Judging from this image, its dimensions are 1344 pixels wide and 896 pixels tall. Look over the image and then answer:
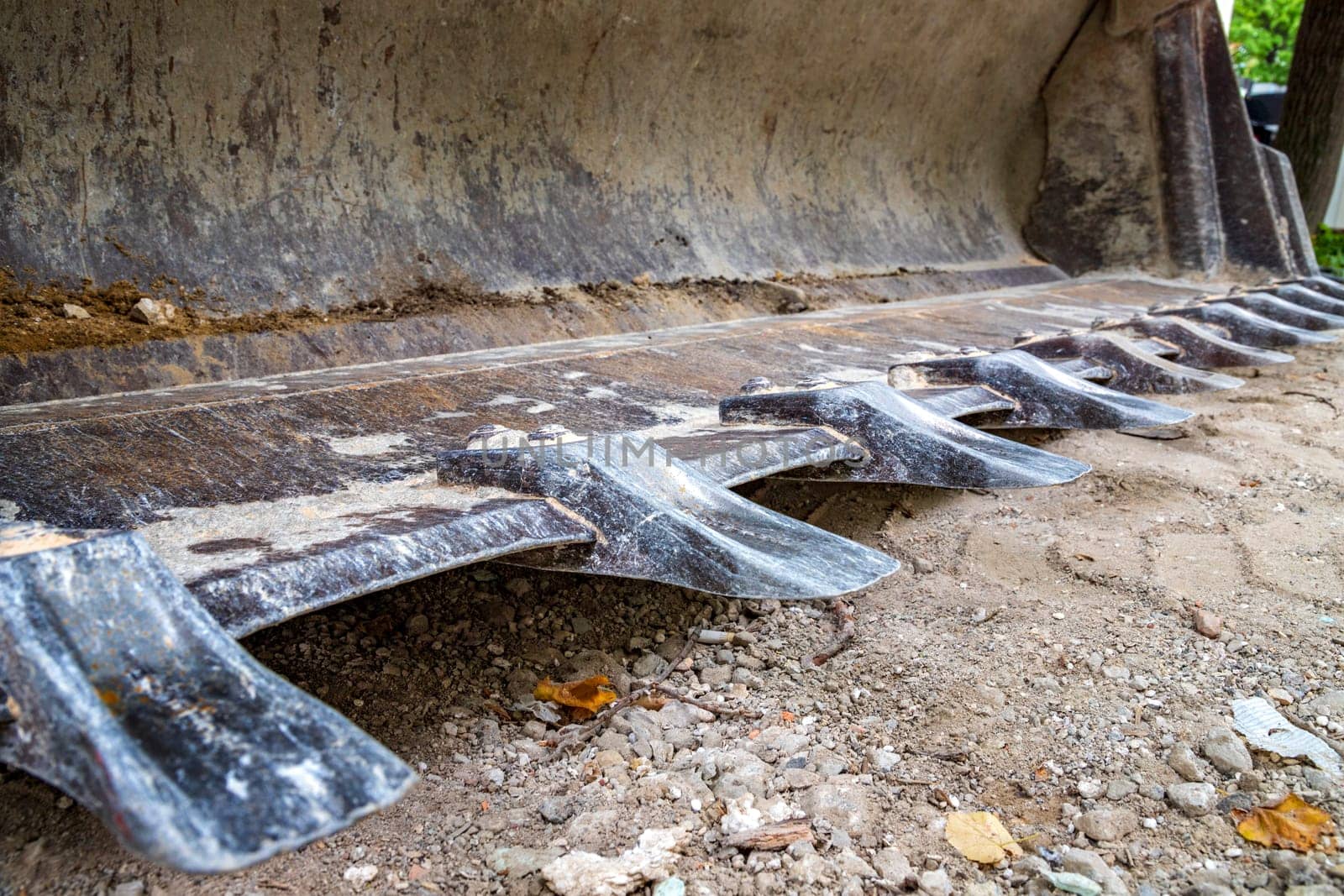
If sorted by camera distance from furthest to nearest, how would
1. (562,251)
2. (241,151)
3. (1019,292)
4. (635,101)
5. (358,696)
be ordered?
(1019,292) < (635,101) < (562,251) < (241,151) < (358,696)

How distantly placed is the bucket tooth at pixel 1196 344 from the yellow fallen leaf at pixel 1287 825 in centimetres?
192

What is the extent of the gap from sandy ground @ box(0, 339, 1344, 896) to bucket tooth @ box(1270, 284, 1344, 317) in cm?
207

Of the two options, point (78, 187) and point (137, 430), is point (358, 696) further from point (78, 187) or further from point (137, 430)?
point (78, 187)

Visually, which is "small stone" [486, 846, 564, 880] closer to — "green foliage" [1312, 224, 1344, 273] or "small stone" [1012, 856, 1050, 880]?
"small stone" [1012, 856, 1050, 880]

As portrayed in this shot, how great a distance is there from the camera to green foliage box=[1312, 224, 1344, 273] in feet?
28.1

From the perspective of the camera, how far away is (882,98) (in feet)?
13.9

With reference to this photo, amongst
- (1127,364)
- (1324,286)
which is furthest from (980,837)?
(1324,286)

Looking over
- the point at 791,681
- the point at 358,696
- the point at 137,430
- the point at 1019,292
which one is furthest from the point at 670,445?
the point at 1019,292

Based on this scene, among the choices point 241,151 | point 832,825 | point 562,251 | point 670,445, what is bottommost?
point 832,825

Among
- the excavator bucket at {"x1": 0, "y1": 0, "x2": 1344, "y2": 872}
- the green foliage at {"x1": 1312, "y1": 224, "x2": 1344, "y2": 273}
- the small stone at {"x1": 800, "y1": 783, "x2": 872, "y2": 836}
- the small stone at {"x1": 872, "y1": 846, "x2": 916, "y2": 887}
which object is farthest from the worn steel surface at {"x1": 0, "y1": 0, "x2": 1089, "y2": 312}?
the green foliage at {"x1": 1312, "y1": 224, "x2": 1344, "y2": 273}

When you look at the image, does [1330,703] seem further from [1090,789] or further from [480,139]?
[480,139]

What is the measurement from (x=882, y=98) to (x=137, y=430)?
3526mm

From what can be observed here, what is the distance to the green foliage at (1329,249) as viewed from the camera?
28.1 feet

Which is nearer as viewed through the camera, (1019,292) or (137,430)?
(137,430)
